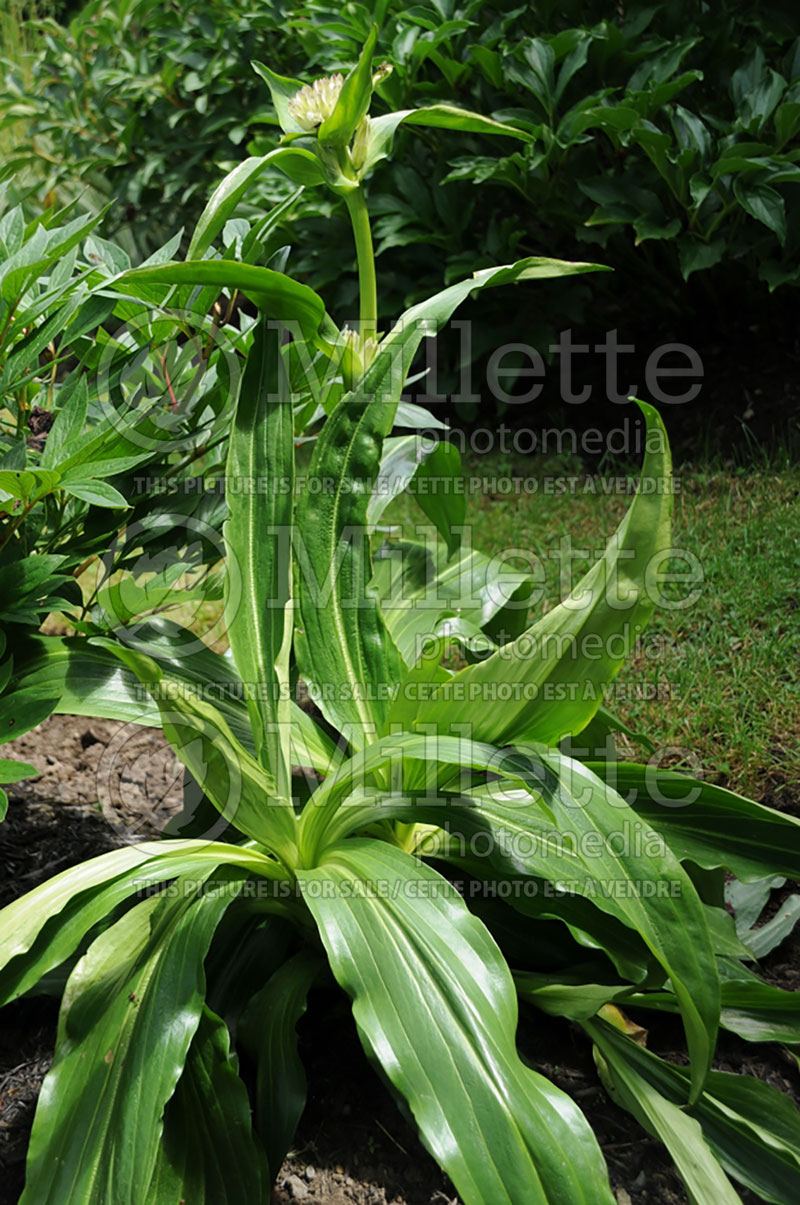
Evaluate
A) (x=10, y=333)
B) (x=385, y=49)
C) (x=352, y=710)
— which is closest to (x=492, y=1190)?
(x=352, y=710)

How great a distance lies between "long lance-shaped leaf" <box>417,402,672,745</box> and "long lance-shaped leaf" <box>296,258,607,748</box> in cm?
17

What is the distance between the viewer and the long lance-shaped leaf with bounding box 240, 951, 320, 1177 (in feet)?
4.09

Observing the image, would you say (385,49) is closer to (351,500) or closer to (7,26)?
(351,500)

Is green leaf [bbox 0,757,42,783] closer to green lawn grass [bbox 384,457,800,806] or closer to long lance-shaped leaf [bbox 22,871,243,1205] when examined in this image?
long lance-shaped leaf [bbox 22,871,243,1205]

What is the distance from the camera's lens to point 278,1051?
130 centimetres

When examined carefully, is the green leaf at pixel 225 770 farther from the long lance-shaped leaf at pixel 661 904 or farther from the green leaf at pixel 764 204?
the green leaf at pixel 764 204

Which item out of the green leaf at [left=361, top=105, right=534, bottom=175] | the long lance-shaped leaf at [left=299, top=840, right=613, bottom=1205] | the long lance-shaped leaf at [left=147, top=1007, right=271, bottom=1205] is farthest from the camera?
the green leaf at [left=361, top=105, right=534, bottom=175]

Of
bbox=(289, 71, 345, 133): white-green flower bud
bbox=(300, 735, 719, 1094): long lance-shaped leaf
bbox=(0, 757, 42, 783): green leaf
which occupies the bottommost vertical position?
bbox=(300, 735, 719, 1094): long lance-shaped leaf

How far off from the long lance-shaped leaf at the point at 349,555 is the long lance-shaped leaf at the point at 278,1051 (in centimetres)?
37

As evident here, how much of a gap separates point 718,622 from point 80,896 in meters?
1.52

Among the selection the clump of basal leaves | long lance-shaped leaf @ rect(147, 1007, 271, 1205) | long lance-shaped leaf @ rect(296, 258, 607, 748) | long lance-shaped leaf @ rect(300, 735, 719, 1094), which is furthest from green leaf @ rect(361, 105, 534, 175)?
long lance-shaped leaf @ rect(147, 1007, 271, 1205)

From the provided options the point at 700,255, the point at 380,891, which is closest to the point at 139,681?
the point at 380,891

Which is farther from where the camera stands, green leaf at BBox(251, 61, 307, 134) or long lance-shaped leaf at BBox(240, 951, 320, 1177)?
green leaf at BBox(251, 61, 307, 134)

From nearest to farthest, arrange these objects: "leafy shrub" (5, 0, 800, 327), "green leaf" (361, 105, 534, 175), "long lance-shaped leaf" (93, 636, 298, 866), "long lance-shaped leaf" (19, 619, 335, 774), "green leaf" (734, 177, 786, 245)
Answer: "long lance-shaped leaf" (93, 636, 298, 866) → "long lance-shaped leaf" (19, 619, 335, 774) → "green leaf" (361, 105, 534, 175) → "green leaf" (734, 177, 786, 245) → "leafy shrub" (5, 0, 800, 327)
